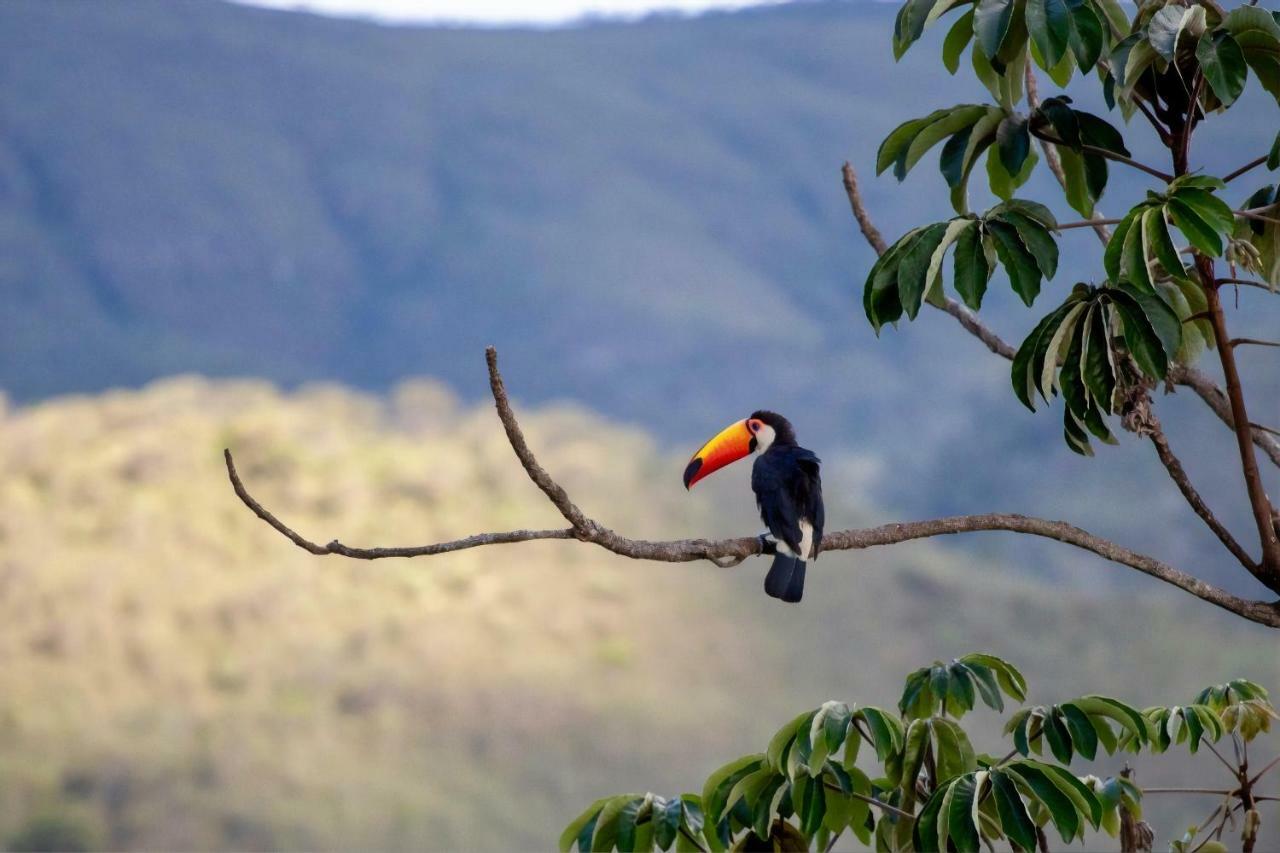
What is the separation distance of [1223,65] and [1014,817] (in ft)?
3.80

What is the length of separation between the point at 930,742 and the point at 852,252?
473 inches

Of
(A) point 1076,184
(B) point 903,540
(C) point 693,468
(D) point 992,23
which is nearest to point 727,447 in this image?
(C) point 693,468

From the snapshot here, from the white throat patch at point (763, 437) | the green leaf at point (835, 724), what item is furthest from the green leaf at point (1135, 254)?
the white throat patch at point (763, 437)

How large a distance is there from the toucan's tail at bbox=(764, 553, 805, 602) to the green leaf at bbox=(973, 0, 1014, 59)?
155 cm

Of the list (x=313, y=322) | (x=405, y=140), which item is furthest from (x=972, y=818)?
(x=405, y=140)

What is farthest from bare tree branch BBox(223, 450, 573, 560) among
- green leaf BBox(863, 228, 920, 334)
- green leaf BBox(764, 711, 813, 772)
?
green leaf BBox(863, 228, 920, 334)

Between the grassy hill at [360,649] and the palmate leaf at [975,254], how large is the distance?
8419 millimetres

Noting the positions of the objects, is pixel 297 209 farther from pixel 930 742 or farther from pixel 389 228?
pixel 930 742

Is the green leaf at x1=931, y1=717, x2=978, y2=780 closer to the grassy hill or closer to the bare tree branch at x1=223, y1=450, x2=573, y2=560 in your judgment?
the bare tree branch at x1=223, y1=450, x2=573, y2=560

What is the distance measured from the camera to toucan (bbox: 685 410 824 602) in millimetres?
3270

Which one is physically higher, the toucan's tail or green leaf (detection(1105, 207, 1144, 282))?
green leaf (detection(1105, 207, 1144, 282))

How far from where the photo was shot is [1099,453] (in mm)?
10391

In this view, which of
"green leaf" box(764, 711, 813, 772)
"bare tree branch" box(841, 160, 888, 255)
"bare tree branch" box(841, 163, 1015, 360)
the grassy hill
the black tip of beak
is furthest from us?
the grassy hill

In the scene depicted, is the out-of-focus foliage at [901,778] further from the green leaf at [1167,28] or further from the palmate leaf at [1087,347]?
Answer: the green leaf at [1167,28]
